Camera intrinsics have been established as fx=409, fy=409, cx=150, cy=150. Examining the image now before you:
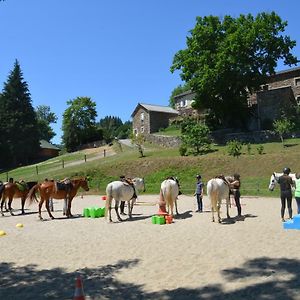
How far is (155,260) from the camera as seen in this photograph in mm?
10453

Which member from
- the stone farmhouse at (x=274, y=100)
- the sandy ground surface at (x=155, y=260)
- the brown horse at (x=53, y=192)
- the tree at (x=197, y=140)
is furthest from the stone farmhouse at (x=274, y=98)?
the sandy ground surface at (x=155, y=260)

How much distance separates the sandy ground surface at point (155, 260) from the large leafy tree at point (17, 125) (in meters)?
56.6

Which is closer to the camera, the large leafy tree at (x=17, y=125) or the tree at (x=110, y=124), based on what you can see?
the large leafy tree at (x=17, y=125)

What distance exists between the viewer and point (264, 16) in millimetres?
55656

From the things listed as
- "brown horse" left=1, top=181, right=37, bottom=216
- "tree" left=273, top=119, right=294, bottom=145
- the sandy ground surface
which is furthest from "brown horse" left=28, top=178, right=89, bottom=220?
"tree" left=273, top=119, right=294, bottom=145

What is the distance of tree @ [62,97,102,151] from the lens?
271 feet

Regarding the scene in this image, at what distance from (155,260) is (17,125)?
6605 cm

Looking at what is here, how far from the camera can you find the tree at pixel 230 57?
5300 centimetres

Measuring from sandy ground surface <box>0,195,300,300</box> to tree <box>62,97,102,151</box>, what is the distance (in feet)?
218

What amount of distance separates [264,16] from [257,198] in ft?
122

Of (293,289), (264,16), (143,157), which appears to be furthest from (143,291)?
(264,16)

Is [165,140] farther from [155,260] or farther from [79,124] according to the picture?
[155,260]

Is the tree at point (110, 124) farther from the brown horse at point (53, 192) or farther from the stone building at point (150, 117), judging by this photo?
the brown horse at point (53, 192)

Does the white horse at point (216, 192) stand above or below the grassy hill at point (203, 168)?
below
